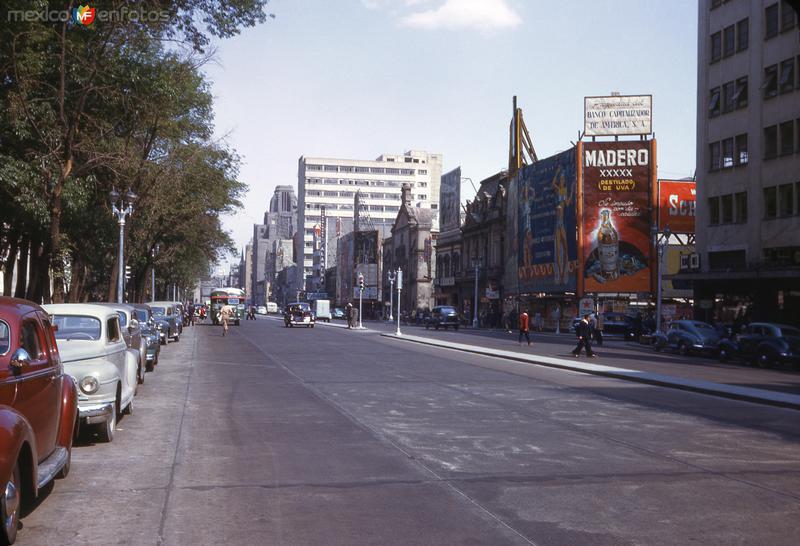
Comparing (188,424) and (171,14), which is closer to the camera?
(188,424)

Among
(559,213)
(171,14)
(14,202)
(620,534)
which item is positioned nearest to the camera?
(620,534)

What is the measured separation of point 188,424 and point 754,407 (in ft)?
35.2

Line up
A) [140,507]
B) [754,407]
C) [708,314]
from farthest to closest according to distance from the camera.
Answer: [708,314], [754,407], [140,507]

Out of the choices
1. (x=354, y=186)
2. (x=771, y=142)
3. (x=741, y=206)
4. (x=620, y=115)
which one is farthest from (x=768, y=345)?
(x=354, y=186)

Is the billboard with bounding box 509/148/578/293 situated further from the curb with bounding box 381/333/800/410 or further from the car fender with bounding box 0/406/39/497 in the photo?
the car fender with bounding box 0/406/39/497

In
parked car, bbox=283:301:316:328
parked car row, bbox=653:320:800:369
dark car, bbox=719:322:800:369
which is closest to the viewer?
dark car, bbox=719:322:800:369

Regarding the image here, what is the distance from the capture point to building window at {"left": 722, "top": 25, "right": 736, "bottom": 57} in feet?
158

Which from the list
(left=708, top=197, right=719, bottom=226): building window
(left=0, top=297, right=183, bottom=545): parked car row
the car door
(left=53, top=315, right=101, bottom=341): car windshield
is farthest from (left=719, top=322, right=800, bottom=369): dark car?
the car door

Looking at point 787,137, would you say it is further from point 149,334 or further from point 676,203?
point 149,334

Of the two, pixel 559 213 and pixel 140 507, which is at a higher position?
pixel 559 213

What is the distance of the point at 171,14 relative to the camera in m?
24.1

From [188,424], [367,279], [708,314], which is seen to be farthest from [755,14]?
[367,279]

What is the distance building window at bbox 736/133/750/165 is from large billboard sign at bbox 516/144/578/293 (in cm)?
2266

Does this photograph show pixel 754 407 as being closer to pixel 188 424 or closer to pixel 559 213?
pixel 188 424
